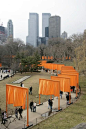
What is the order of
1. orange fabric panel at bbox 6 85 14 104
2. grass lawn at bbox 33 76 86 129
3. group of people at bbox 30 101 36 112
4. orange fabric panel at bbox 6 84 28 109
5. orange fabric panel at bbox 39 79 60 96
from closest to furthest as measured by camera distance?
grass lawn at bbox 33 76 86 129
orange fabric panel at bbox 6 84 28 109
orange fabric panel at bbox 6 85 14 104
group of people at bbox 30 101 36 112
orange fabric panel at bbox 39 79 60 96

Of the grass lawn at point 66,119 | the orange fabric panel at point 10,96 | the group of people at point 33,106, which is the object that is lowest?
the grass lawn at point 66,119

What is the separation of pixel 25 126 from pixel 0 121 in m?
2.42

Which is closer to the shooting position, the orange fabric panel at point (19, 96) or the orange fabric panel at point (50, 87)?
the orange fabric panel at point (19, 96)

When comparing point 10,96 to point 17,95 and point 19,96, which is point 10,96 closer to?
point 17,95

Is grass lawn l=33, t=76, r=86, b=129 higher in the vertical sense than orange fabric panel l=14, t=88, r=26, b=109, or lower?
lower

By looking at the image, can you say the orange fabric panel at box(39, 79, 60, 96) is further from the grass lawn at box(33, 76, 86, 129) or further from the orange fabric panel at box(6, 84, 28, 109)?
the orange fabric panel at box(6, 84, 28, 109)

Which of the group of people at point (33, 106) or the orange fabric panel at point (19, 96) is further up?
the orange fabric panel at point (19, 96)

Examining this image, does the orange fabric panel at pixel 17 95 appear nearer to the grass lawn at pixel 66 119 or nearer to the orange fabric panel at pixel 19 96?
the orange fabric panel at pixel 19 96

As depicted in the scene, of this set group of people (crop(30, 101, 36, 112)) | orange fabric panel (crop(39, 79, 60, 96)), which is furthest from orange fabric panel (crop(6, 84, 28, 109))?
orange fabric panel (crop(39, 79, 60, 96))

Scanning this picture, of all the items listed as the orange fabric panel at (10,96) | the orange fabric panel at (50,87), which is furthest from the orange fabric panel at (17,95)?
the orange fabric panel at (50,87)

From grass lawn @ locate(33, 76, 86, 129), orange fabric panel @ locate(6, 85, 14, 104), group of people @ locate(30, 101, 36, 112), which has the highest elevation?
orange fabric panel @ locate(6, 85, 14, 104)

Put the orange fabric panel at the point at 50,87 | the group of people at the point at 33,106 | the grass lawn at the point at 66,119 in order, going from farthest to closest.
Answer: the orange fabric panel at the point at 50,87, the group of people at the point at 33,106, the grass lawn at the point at 66,119

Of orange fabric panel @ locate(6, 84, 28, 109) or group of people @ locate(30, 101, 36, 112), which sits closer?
orange fabric panel @ locate(6, 84, 28, 109)

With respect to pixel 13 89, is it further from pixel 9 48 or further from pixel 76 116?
pixel 9 48
